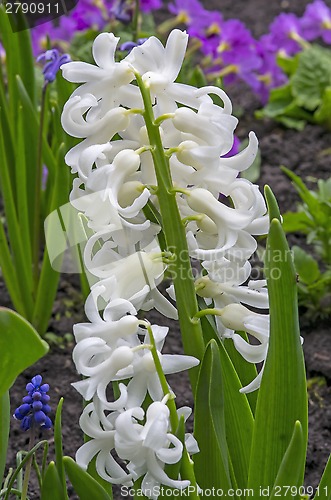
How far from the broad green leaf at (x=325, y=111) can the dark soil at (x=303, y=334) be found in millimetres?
33

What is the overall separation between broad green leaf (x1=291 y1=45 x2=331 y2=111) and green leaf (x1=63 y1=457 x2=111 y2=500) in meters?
2.14

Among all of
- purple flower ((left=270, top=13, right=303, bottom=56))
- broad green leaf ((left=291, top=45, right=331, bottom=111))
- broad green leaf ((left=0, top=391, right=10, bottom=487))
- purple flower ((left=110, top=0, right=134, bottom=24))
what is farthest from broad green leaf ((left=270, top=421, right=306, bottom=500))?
purple flower ((left=270, top=13, right=303, bottom=56))

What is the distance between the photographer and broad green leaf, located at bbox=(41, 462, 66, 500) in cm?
105

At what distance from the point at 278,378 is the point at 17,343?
1.02 ft

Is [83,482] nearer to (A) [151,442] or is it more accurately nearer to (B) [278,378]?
(A) [151,442]

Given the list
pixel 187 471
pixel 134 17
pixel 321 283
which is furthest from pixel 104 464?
pixel 134 17

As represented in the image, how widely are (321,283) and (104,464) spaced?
1.09m

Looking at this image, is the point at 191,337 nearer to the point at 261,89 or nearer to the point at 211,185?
the point at 211,185

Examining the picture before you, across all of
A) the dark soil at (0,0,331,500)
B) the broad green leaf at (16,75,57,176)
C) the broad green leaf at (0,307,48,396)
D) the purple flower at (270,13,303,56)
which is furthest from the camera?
the purple flower at (270,13,303,56)

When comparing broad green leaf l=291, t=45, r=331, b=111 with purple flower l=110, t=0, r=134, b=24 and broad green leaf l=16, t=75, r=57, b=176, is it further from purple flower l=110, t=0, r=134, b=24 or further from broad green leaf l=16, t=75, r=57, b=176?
broad green leaf l=16, t=75, r=57, b=176

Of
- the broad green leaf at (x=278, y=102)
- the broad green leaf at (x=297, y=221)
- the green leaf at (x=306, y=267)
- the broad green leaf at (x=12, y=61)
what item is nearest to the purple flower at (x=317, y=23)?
the broad green leaf at (x=278, y=102)

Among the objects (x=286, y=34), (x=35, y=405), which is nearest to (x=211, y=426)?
(x=35, y=405)

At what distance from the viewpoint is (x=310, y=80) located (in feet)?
9.77

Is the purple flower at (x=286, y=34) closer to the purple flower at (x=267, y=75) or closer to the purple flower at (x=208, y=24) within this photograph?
the purple flower at (x=267, y=75)
